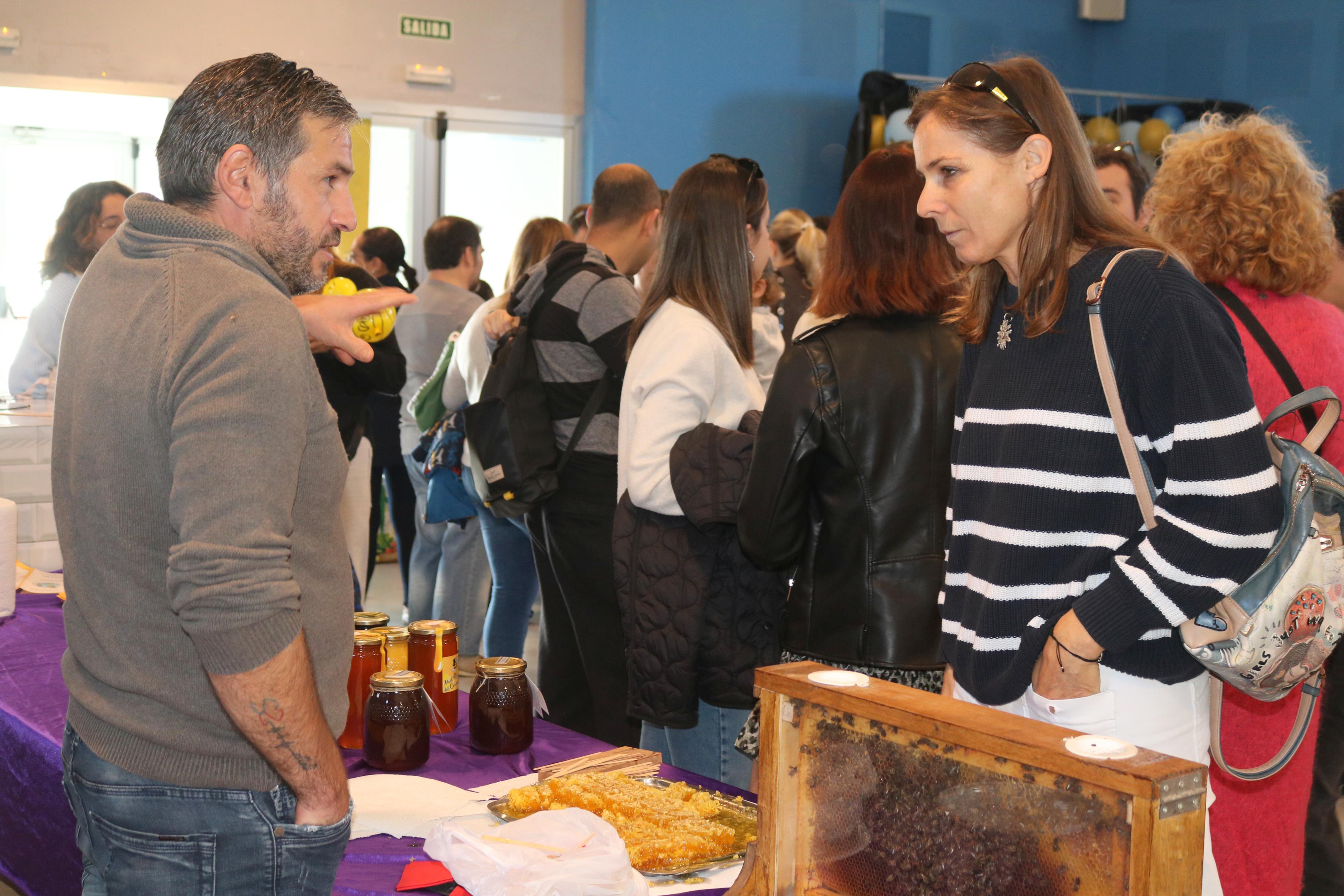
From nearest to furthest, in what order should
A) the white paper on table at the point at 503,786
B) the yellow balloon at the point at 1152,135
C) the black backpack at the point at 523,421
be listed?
the white paper on table at the point at 503,786 < the black backpack at the point at 523,421 < the yellow balloon at the point at 1152,135

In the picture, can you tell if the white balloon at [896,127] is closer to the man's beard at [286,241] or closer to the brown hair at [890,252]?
the brown hair at [890,252]

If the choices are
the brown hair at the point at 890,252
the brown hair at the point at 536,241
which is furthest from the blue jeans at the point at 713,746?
the brown hair at the point at 536,241

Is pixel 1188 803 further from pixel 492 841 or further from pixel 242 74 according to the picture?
pixel 242 74

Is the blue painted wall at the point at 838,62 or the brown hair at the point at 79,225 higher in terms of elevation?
the blue painted wall at the point at 838,62

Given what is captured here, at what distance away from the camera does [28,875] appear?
1.94 metres

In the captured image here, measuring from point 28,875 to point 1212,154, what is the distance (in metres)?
2.30

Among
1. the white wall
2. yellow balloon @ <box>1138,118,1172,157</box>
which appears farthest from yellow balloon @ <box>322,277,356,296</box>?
yellow balloon @ <box>1138,118,1172,157</box>

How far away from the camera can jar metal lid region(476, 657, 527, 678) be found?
1.75 m

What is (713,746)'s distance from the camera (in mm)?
2301

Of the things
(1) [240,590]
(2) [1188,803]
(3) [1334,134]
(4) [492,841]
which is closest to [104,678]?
(1) [240,590]

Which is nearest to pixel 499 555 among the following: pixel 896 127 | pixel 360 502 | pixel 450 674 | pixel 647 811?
pixel 360 502

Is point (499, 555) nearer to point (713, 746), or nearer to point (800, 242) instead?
point (713, 746)

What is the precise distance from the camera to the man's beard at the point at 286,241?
1217 mm

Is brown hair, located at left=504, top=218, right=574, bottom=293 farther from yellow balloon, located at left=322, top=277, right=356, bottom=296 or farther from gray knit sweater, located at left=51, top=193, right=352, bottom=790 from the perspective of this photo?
gray knit sweater, located at left=51, top=193, right=352, bottom=790
